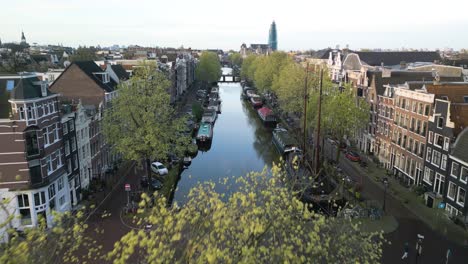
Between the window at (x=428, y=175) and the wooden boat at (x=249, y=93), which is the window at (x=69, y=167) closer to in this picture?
the window at (x=428, y=175)

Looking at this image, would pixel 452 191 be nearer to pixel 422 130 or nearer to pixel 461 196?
pixel 461 196

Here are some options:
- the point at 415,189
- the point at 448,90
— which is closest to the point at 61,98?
the point at 415,189

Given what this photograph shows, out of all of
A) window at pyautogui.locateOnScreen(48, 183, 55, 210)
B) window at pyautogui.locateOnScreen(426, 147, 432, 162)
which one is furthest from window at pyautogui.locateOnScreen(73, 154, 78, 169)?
window at pyautogui.locateOnScreen(426, 147, 432, 162)

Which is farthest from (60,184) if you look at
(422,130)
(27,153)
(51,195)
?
(422,130)

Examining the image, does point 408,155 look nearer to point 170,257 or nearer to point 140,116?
point 140,116

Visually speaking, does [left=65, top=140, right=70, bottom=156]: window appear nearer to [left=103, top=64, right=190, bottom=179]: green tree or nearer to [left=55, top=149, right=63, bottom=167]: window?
[left=55, top=149, right=63, bottom=167]: window

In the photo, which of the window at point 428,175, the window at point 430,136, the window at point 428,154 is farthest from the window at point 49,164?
the window at point 430,136
